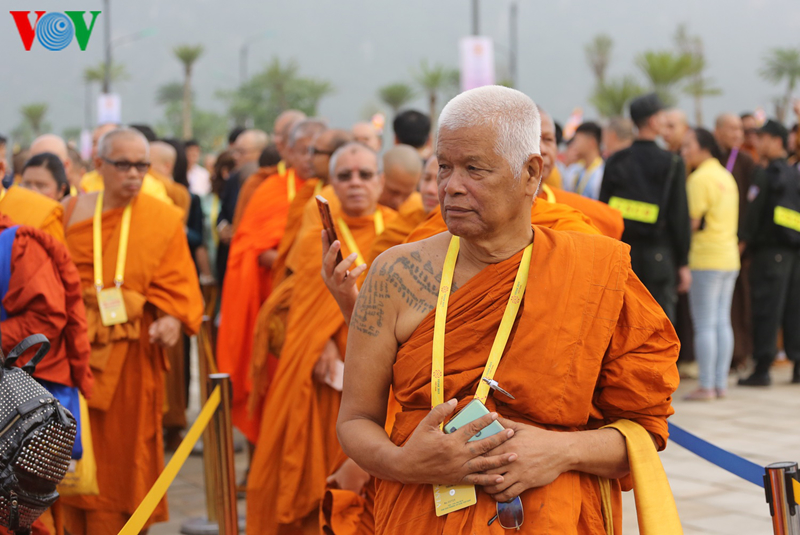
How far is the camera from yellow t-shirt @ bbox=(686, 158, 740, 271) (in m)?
7.57

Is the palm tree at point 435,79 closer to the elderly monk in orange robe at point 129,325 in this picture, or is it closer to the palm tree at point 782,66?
the palm tree at point 782,66

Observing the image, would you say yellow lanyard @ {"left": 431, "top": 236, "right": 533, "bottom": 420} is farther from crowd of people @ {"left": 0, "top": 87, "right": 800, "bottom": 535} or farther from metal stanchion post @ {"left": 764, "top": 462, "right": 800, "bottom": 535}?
metal stanchion post @ {"left": 764, "top": 462, "right": 800, "bottom": 535}

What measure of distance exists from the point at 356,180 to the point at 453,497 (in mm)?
2856

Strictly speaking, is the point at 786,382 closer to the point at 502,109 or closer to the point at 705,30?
the point at 502,109

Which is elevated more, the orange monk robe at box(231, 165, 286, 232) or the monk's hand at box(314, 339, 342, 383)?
the orange monk robe at box(231, 165, 286, 232)

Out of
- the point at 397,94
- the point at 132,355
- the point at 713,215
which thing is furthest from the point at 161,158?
the point at 397,94

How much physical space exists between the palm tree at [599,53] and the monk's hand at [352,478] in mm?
54101

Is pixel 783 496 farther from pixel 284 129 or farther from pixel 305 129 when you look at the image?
pixel 284 129

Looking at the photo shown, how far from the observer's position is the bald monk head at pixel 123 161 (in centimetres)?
479

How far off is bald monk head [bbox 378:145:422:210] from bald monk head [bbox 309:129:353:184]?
75 cm

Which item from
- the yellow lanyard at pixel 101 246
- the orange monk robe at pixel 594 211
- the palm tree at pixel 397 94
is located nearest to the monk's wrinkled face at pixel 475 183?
the orange monk robe at pixel 594 211

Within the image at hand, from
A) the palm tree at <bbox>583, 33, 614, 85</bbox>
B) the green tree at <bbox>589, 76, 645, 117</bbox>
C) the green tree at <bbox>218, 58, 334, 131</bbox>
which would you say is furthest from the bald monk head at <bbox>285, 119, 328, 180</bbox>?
the palm tree at <bbox>583, 33, 614, 85</bbox>

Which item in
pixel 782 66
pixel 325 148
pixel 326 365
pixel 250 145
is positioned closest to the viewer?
pixel 326 365

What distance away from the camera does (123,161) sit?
15.7 ft
